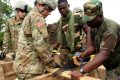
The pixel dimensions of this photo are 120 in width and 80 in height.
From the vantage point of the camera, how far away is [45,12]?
14.0 ft

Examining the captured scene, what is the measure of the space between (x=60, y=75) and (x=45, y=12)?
95 centimetres

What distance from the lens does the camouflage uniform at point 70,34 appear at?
568cm

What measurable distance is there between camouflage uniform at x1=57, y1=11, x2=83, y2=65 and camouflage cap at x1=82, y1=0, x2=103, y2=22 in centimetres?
206

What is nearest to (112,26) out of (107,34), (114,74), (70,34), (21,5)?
(107,34)

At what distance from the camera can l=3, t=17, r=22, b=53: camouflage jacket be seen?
258 inches

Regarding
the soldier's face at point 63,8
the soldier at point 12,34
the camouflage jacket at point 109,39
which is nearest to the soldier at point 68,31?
the soldier's face at point 63,8

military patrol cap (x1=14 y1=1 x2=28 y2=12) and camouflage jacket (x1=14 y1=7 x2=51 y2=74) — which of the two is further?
military patrol cap (x1=14 y1=1 x2=28 y2=12)

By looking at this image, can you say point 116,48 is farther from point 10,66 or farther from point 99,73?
point 10,66

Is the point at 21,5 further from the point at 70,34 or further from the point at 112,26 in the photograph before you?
the point at 112,26

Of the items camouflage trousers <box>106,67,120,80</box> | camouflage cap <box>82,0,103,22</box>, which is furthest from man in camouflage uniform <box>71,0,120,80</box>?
camouflage trousers <box>106,67,120,80</box>

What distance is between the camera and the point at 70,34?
5.68m

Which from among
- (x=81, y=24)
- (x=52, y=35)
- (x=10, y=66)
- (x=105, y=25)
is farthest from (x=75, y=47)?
(x=52, y=35)

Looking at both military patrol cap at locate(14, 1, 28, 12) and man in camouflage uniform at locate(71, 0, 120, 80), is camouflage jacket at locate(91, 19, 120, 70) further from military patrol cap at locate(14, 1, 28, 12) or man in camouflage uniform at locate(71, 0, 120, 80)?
military patrol cap at locate(14, 1, 28, 12)

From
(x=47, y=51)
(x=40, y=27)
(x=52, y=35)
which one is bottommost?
(x=52, y=35)
